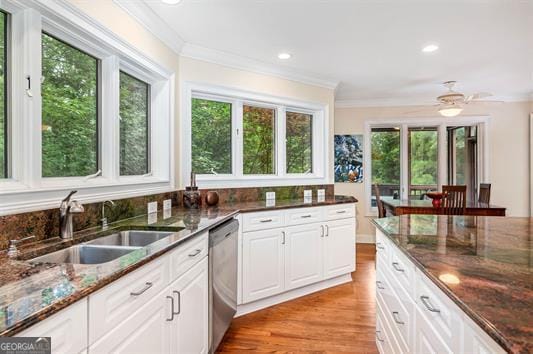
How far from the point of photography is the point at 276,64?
362 cm

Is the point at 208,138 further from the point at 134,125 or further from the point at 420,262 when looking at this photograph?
the point at 420,262

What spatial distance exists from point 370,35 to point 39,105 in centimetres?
260

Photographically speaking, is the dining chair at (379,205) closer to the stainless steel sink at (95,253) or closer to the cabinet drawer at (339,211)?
the cabinet drawer at (339,211)

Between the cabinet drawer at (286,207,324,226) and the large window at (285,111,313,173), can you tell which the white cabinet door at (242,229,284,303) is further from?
the large window at (285,111,313,173)

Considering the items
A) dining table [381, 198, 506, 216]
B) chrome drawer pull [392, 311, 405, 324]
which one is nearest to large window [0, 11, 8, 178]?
chrome drawer pull [392, 311, 405, 324]

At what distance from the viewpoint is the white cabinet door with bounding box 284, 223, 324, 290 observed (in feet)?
10.3

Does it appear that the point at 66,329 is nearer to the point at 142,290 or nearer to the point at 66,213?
the point at 142,290

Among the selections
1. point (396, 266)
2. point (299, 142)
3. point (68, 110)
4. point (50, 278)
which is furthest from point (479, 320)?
point (299, 142)

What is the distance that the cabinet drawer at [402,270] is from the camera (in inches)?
56.5

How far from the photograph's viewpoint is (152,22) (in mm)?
2512

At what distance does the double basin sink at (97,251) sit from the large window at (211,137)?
4.75ft

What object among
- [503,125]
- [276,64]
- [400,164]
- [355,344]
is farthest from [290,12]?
[503,125]

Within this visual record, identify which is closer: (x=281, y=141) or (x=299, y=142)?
(x=281, y=141)

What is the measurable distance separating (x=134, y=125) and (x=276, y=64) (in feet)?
5.78
